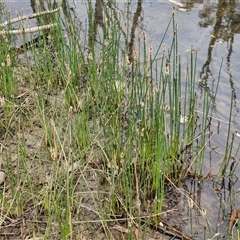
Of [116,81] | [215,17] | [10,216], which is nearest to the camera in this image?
[10,216]

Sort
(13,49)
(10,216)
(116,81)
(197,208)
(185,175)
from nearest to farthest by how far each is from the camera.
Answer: (10,216) → (197,208) → (185,175) → (116,81) → (13,49)

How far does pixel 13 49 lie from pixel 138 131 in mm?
1671

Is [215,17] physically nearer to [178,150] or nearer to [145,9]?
[145,9]

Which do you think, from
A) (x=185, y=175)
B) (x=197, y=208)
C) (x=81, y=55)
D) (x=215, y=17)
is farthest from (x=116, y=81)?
(x=215, y=17)

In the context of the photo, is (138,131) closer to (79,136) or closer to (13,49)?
(79,136)

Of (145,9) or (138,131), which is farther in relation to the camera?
(145,9)

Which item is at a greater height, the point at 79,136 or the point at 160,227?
the point at 79,136

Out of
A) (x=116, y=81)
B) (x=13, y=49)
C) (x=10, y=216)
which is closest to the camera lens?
(x=10, y=216)

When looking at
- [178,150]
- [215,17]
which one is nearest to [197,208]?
[178,150]

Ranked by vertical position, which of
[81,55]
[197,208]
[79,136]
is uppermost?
[81,55]

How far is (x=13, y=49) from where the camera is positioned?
361cm

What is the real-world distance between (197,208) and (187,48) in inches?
88.3

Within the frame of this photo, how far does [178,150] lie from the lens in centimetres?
261

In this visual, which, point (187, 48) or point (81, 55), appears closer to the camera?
point (81, 55)
